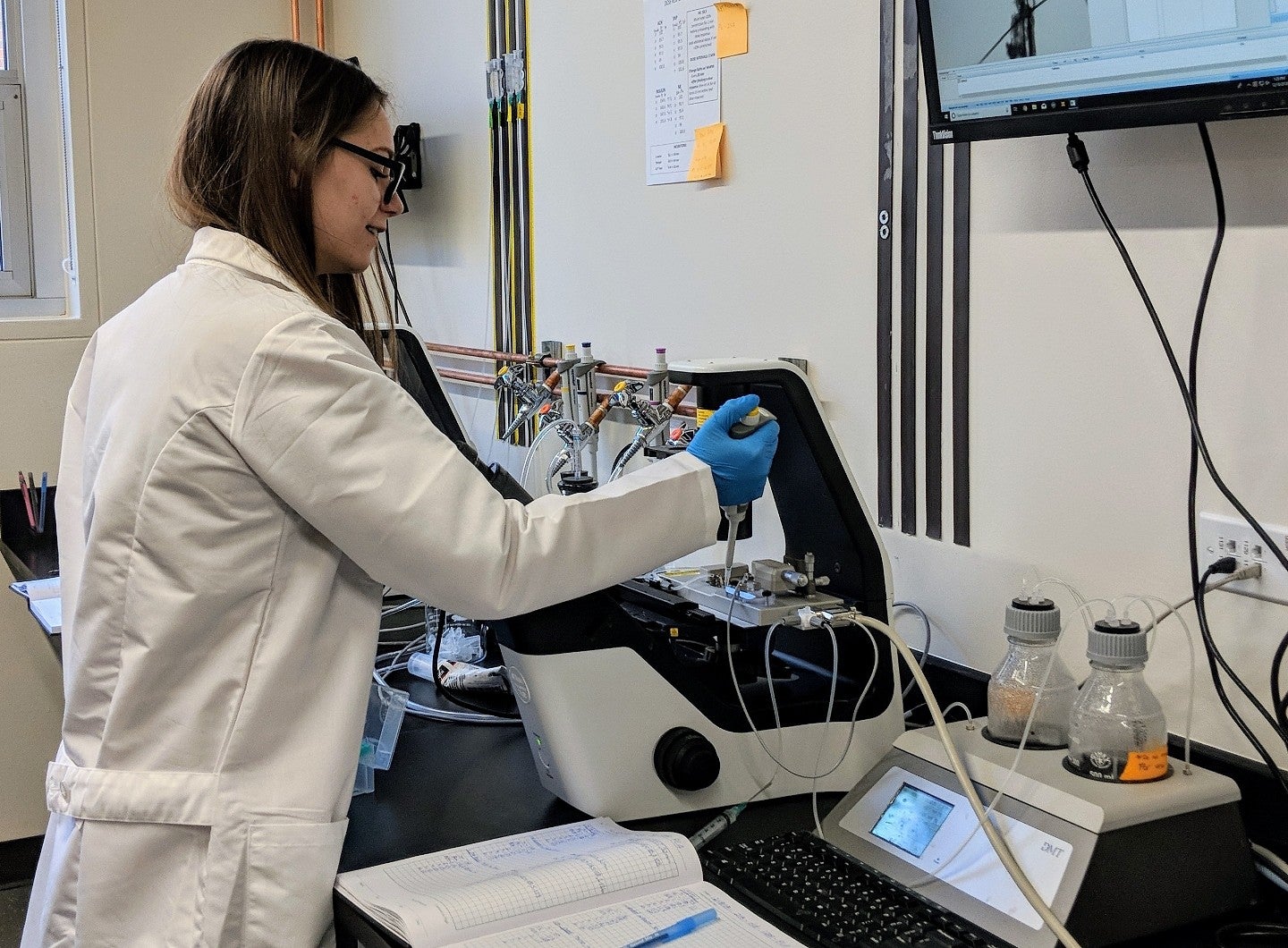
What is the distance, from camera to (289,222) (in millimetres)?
1240

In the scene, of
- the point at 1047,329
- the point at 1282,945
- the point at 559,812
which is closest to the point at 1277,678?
the point at 1282,945

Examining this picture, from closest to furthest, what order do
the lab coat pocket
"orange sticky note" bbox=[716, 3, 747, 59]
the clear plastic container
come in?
1. the lab coat pocket
2. the clear plastic container
3. "orange sticky note" bbox=[716, 3, 747, 59]

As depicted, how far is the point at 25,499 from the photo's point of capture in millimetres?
2871

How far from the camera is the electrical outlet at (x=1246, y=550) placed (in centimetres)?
116

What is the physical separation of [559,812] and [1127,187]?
2.89ft

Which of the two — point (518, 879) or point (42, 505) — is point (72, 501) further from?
point (42, 505)

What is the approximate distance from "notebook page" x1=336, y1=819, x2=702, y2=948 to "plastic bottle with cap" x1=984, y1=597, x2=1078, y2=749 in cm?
33

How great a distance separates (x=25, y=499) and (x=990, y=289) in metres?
2.34

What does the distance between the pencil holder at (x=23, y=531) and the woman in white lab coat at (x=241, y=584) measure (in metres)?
1.78

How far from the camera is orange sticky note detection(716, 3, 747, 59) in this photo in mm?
1827

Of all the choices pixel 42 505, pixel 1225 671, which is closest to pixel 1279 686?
pixel 1225 671

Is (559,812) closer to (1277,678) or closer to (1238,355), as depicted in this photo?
(1277,678)

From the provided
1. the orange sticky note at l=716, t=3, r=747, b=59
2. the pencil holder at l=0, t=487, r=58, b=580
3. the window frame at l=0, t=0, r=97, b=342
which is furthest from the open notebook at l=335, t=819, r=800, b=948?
the window frame at l=0, t=0, r=97, b=342

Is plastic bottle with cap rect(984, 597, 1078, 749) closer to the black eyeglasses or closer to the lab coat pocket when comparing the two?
the lab coat pocket
